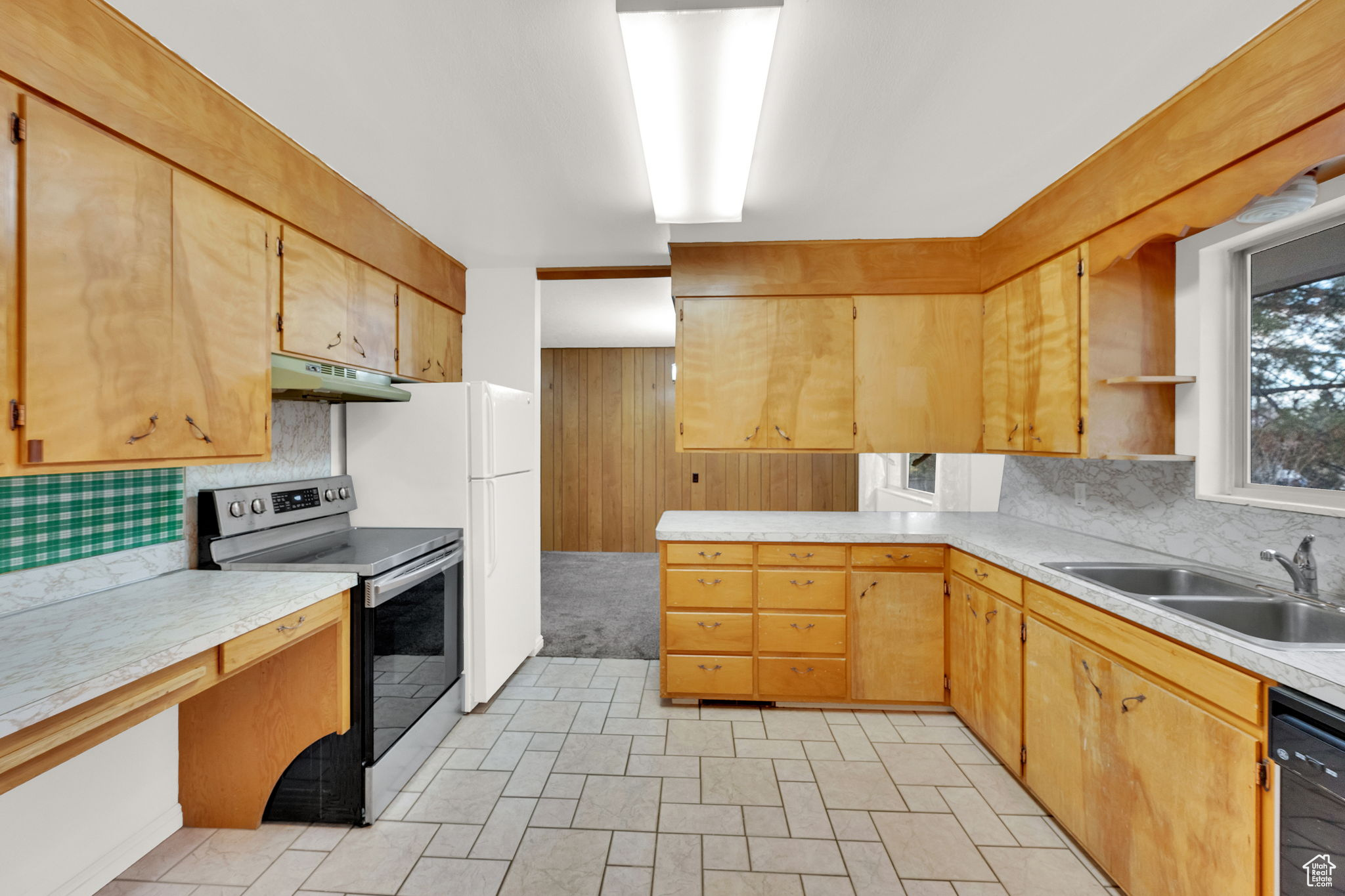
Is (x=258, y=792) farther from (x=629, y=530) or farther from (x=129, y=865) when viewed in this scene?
(x=629, y=530)

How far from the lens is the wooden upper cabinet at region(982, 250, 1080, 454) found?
2191mm

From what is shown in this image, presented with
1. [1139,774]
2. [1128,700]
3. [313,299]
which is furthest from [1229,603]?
[313,299]

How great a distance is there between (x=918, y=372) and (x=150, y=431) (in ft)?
10.2

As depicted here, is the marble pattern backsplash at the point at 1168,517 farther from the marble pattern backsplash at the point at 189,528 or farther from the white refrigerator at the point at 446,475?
the marble pattern backsplash at the point at 189,528

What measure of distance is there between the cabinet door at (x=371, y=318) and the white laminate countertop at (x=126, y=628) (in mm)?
1008

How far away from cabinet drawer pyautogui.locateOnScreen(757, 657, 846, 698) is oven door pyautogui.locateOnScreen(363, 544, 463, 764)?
4.77 ft

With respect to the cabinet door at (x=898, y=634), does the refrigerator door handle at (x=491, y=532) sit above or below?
above

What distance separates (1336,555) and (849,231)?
6.92ft

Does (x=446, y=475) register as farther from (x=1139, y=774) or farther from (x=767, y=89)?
(x=1139, y=774)

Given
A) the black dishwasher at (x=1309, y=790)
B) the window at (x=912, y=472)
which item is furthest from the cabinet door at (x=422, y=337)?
the window at (x=912, y=472)

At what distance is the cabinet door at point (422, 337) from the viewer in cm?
271

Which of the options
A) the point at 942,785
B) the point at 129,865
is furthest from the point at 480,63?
the point at 942,785

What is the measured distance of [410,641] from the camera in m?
2.17

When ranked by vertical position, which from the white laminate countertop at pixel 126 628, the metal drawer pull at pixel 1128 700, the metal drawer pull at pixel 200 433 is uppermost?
the metal drawer pull at pixel 200 433
